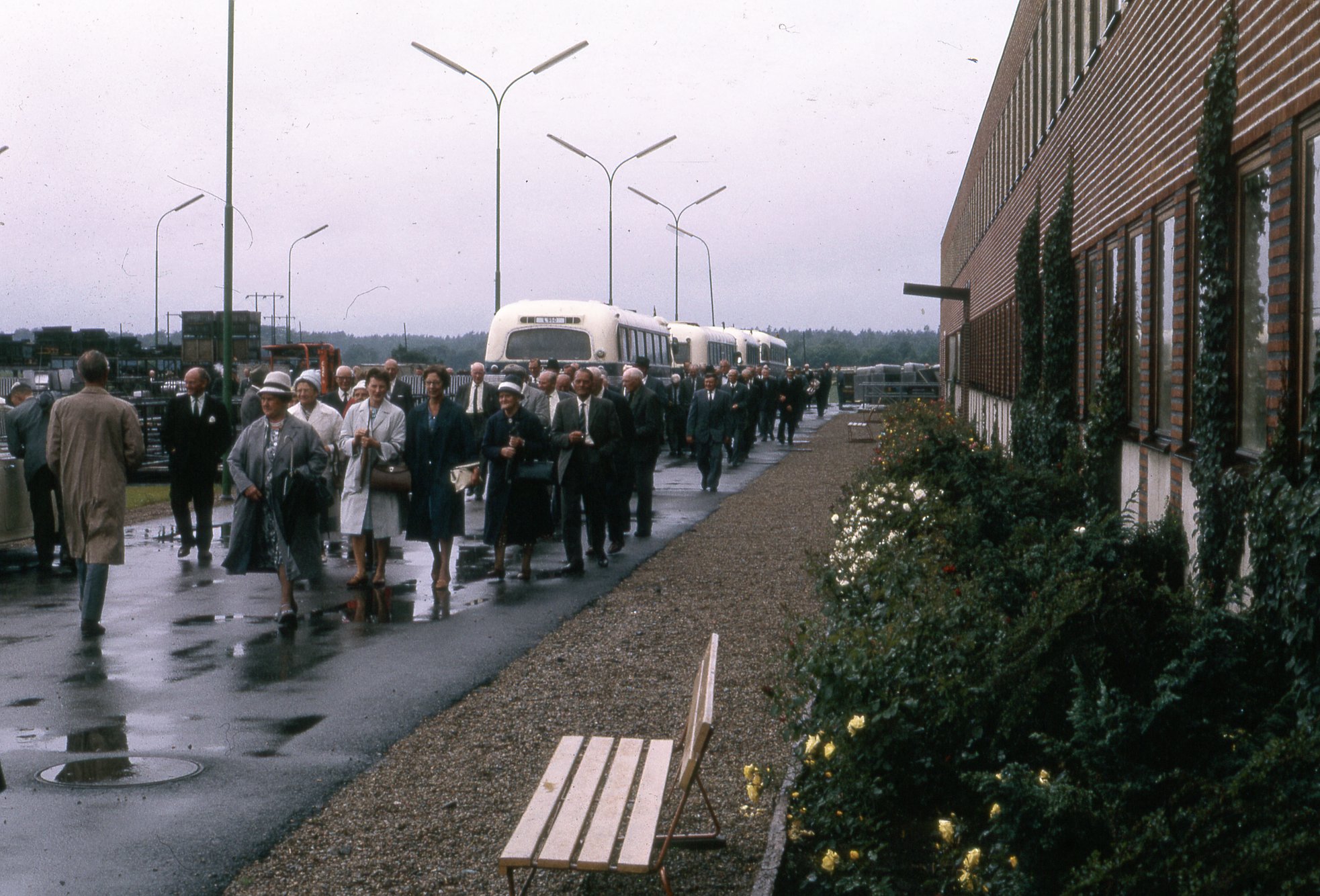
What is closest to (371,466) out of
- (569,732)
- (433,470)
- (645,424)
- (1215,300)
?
(433,470)

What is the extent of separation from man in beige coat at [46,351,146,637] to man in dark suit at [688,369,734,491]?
15366mm

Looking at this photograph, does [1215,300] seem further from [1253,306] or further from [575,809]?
[575,809]

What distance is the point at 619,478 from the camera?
53.5 feet

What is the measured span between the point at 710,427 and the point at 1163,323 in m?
14.6

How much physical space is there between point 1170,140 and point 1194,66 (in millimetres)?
961

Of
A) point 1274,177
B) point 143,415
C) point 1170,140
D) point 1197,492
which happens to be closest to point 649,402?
point 1170,140

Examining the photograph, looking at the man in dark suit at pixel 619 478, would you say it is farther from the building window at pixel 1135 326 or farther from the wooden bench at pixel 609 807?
the wooden bench at pixel 609 807

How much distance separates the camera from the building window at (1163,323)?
11.4 metres

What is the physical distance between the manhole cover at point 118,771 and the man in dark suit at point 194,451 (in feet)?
28.5

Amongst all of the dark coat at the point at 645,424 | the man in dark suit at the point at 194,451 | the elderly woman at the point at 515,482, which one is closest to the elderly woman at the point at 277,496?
A: the elderly woman at the point at 515,482

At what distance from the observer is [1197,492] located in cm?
914

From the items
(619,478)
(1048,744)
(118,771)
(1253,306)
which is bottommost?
(118,771)

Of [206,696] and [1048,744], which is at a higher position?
[1048,744]

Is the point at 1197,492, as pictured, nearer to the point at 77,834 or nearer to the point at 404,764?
the point at 404,764
